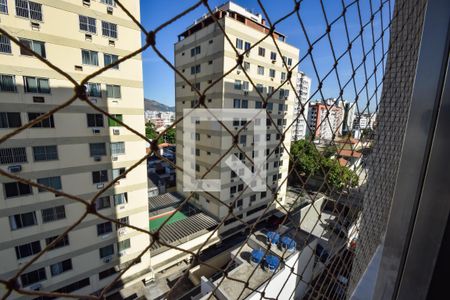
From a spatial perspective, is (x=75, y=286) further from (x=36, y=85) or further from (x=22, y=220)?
(x=36, y=85)

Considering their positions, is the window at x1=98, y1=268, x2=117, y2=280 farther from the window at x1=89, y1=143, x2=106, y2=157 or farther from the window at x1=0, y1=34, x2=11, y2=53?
the window at x1=0, y1=34, x2=11, y2=53

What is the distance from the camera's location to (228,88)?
15.1ft

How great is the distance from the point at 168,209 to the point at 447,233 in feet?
18.5

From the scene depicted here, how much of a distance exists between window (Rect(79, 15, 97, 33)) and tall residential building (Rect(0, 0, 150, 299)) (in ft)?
0.04

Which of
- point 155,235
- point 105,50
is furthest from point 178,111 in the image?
point 155,235

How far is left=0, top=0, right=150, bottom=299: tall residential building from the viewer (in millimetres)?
2465

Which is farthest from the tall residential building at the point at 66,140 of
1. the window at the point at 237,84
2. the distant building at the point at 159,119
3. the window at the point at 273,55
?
the distant building at the point at 159,119

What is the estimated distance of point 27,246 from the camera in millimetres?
2793

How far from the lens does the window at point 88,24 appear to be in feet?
8.96

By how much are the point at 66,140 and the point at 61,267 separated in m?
1.85

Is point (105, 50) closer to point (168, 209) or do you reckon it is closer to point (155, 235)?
point (155, 235)

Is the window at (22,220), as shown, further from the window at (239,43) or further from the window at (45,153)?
the window at (239,43)

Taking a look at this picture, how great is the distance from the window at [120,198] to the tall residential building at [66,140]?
0.05 ft

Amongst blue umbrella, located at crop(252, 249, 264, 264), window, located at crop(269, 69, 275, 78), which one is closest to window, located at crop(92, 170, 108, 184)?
blue umbrella, located at crop(252, 249, 264, 264)
